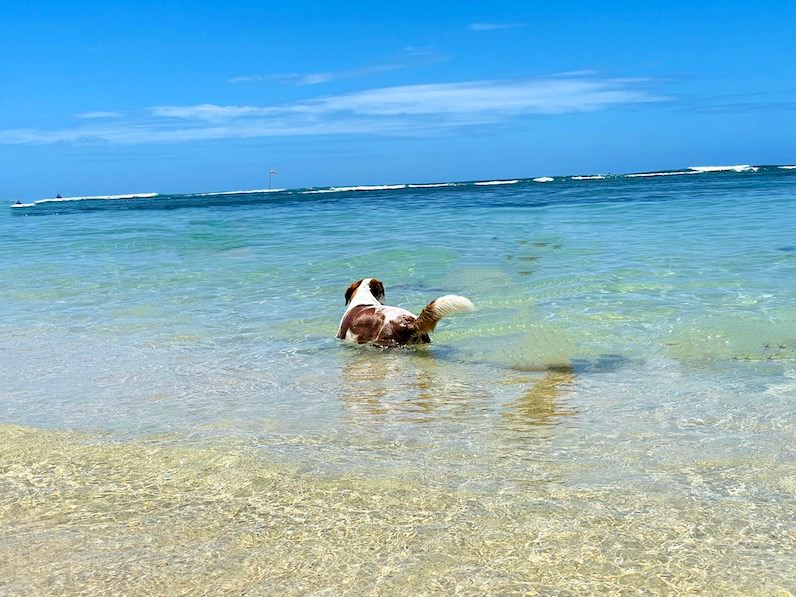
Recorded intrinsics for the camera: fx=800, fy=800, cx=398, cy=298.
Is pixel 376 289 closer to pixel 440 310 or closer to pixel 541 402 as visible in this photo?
pixel 440 310

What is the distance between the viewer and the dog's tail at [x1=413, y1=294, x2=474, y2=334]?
6.95m

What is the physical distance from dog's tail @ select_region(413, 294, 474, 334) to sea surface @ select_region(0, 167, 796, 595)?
0.27 m

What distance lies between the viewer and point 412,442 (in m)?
4.52

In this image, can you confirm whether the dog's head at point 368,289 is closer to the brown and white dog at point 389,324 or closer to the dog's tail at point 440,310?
the brown and white dog at point 389,324

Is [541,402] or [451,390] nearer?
[541,402]

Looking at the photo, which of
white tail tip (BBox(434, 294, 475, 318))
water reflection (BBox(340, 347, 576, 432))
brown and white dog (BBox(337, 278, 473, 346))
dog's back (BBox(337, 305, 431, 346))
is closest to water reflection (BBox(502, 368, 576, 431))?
water reflection (BBox(340, 347, 576, 432))

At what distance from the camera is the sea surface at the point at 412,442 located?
9.79 ft

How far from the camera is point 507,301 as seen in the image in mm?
9719

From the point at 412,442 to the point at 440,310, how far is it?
279 centimetres

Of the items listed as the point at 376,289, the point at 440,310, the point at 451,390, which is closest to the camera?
the point at 451,390

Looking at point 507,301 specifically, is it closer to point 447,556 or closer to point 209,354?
point 209,354

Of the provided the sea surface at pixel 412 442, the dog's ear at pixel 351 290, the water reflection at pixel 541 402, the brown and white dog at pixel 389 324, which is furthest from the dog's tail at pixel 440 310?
the dog's ear at pixel 351 290

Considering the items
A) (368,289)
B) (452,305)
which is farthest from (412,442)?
(368,289)

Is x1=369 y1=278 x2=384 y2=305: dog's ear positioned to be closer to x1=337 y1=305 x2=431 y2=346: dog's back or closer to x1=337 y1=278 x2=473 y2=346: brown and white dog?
x1=337 y1=278 x2=473 y2=346: brown and white dog
